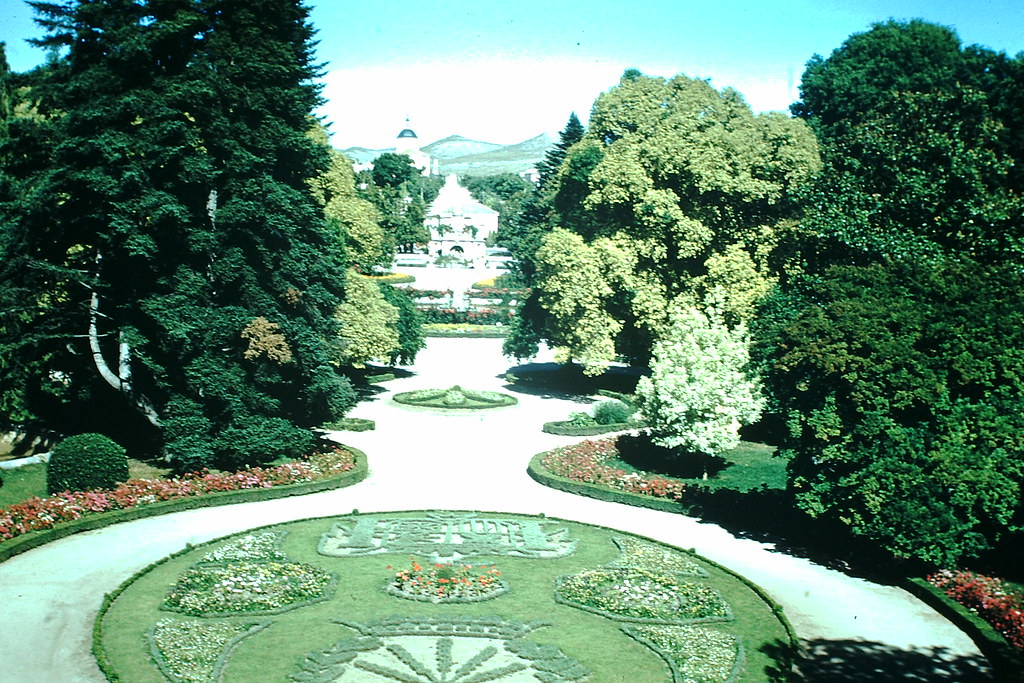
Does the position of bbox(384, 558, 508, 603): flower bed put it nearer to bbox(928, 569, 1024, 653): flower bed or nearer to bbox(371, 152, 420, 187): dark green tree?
bbox(928, 569, 1024, 653): flower bed

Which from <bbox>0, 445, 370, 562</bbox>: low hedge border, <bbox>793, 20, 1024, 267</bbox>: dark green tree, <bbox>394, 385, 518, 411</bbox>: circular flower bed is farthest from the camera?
<bbox>394, 385, 518, 411</bbox>: circular flower bed

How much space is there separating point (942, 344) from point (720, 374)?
8345 millimetres

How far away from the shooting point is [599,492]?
28922 millimetres

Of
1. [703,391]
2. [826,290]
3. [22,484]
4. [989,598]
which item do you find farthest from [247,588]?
[826,290]

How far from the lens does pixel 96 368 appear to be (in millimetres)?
31531

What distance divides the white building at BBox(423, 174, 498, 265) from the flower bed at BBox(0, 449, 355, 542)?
94666 millimetres

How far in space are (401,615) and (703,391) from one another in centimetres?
1397

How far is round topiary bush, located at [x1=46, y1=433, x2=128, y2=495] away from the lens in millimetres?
25953

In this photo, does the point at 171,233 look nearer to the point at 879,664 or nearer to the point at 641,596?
the point at 641,596

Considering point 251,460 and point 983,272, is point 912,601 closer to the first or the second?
point 983,272

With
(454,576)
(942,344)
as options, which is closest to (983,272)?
(942,344)

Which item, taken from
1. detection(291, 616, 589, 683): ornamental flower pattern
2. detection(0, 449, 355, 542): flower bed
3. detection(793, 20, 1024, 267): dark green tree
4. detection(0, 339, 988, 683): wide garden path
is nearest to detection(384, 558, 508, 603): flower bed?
detection(291, 616, 589, 683): ornamental flower pattern

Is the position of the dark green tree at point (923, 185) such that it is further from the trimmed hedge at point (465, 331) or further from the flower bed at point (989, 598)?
the trimmed hedge at point (465, 331)

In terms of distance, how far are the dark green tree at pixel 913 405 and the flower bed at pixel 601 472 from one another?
491cm
